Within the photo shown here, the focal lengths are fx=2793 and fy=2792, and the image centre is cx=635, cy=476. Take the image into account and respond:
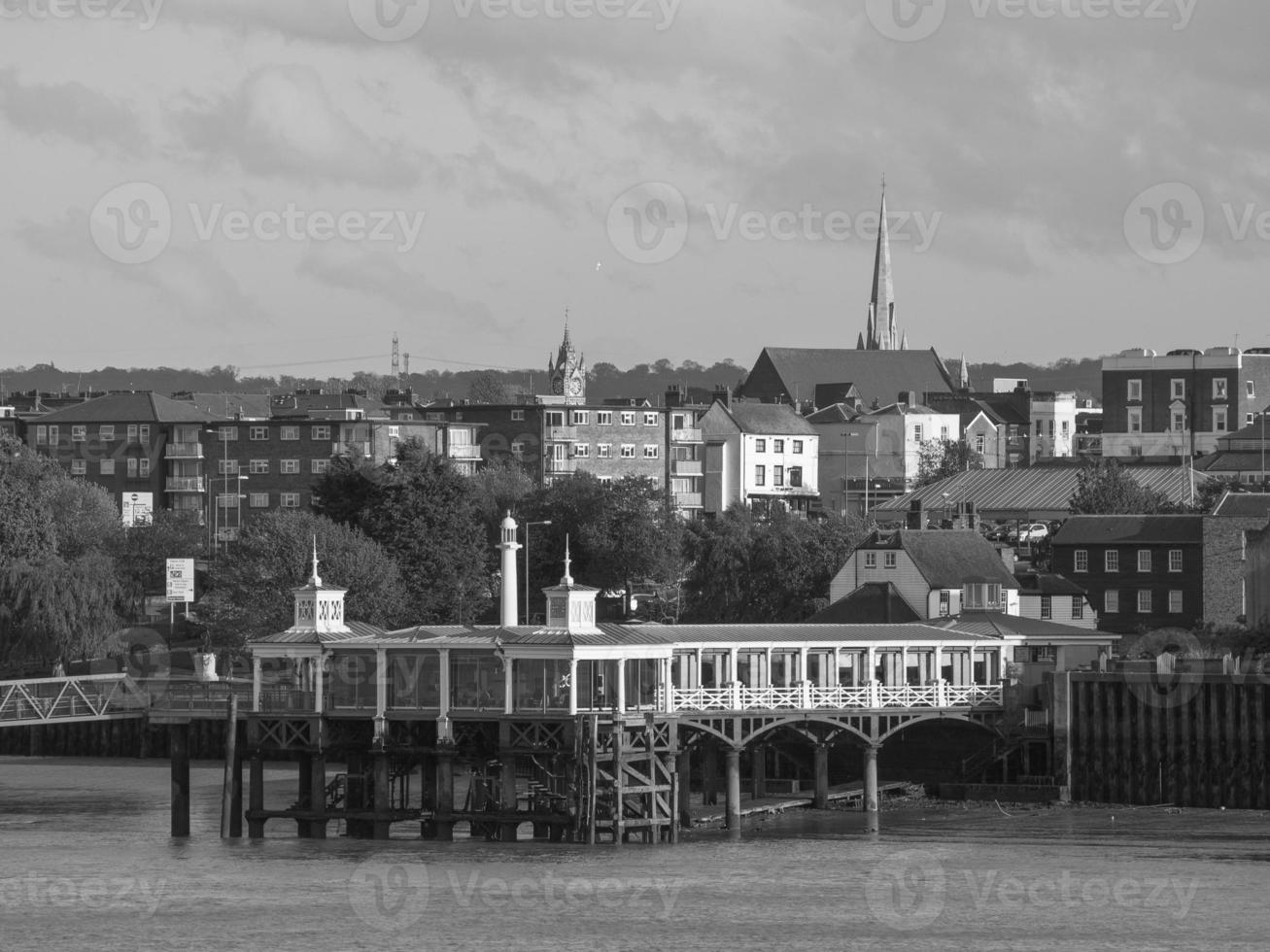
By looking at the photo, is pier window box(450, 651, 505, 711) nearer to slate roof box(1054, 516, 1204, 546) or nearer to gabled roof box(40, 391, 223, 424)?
slate roof box(1054, 516, 1204, 546)

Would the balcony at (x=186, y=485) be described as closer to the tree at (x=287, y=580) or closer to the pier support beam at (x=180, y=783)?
the tree at (x=287, y=580)

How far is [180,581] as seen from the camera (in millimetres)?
140000

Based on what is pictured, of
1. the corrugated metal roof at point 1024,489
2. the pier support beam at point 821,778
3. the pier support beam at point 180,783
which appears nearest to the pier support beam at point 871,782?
the pier support beam at point 821,778

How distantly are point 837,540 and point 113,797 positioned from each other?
5194 cm

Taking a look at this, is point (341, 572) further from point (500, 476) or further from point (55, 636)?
point (500, 476)

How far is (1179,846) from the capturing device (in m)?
77.1

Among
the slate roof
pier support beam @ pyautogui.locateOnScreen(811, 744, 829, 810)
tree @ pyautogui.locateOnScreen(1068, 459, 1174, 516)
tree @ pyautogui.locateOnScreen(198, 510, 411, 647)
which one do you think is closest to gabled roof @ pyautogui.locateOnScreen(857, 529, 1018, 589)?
the slate roof

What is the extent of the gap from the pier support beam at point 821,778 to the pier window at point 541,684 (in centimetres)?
1335

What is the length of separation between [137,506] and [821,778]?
359 feet

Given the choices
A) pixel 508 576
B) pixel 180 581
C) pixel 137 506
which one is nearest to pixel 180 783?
pixel 508 576

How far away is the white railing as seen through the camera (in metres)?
82.4

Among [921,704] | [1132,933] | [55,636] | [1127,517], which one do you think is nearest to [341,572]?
[55,636]

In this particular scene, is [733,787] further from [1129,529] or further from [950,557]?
[1129,529]

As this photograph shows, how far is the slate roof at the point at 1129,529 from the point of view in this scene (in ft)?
401
